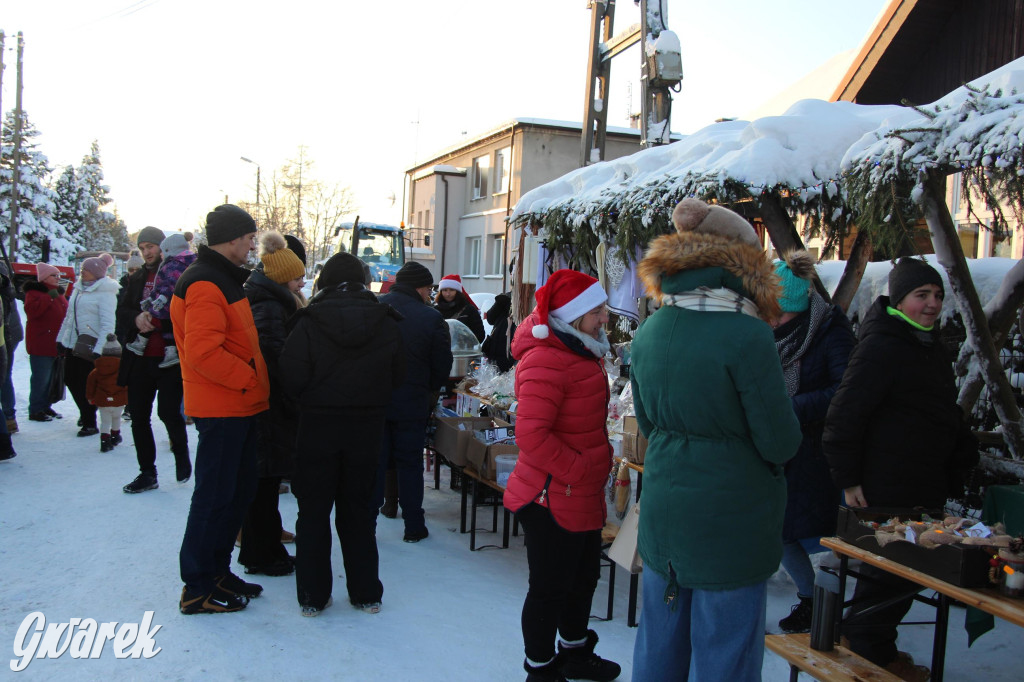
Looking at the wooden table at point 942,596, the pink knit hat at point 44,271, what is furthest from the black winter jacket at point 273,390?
the pink knit hat at point 44,271

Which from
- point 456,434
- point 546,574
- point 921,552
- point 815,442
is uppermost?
point 815,442

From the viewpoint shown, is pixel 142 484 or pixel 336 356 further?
pixel 142 484

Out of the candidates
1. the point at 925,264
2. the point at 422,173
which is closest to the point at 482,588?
the point at 925,264

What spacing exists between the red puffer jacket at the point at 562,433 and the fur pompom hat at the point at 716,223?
0.87 m

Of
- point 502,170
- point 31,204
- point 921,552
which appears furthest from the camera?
point 31,204

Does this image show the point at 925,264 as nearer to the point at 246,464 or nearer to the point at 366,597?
the point at 366,597

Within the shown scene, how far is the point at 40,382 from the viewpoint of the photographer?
8883 mm

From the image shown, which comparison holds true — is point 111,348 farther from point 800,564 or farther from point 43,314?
point 800,564

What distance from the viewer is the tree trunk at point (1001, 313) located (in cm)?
426

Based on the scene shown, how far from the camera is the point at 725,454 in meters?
2.33

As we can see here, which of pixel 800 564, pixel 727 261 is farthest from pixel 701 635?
pixel 800 564

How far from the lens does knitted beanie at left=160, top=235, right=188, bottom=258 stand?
18.7 ft

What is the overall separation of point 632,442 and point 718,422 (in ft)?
7.06

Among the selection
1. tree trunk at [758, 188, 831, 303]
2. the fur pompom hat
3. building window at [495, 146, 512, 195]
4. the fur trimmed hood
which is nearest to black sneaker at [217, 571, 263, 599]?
the fur trimmed hood
